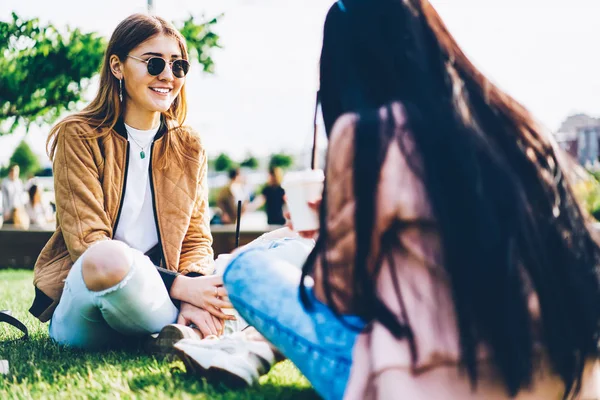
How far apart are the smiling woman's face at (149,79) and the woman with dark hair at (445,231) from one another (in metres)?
1.73

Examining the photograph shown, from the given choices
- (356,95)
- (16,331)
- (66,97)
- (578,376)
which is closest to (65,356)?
(16,331)

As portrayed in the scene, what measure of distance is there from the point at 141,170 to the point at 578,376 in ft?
7.25

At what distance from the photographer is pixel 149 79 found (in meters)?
3.31

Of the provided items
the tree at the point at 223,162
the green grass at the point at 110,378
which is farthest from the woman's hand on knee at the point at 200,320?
the tree at the point at 223,162

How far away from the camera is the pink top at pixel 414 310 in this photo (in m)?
1.60

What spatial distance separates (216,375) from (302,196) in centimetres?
66

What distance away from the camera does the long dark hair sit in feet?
5.17

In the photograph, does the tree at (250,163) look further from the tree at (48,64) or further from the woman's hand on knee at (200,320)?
the woman's hand on knee at (200,320)

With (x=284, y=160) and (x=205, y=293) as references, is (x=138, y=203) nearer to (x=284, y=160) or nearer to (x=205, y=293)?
(x=205, y=293)

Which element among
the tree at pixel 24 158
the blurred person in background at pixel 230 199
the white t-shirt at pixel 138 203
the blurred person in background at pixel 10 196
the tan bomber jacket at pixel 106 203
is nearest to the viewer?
the tan bomber jacket at pixel 106 203

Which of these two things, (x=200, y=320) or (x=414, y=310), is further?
(x=200, y=320)

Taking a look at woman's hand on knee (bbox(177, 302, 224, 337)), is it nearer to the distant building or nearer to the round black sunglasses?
the round black sunglasses

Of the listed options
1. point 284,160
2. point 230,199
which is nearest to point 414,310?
point 230,199

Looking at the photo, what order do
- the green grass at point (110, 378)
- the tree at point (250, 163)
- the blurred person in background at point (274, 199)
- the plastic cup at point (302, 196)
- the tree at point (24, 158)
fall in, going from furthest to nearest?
the tree at point (24, 158) → the tree at point (250, 163) → the blurred person in background at point (274, 199) → the green grass at point (110, 378) → the plastic cup at point (302, 196)
